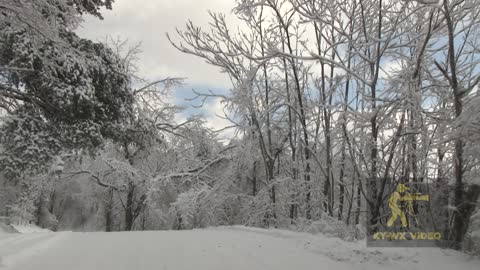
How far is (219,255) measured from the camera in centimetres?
689

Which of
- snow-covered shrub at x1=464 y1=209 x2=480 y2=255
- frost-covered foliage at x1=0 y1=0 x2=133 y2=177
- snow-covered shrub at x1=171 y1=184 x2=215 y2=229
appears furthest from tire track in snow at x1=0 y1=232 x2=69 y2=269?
snow-covered shrub at x1=171 y1=184 x2=215 y2=229

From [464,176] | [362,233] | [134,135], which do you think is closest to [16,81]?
[134,135]

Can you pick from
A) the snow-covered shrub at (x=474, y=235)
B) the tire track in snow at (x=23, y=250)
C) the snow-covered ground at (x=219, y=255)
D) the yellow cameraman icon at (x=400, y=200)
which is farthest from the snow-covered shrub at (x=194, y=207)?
the snow-covered shrub at (x=474, y=235)

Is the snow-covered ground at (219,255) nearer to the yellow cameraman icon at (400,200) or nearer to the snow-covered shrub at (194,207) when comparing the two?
the yellow cameraman icon at (400,200)

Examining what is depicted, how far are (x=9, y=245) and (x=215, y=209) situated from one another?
13899mm

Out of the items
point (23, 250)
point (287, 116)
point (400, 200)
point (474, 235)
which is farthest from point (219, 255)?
point (287, 116)

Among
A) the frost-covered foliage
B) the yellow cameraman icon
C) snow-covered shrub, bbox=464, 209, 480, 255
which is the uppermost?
the frost-covered foliage

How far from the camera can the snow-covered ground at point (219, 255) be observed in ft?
19.7

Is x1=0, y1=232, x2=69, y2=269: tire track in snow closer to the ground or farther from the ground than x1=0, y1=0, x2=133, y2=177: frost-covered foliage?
closer to the ground

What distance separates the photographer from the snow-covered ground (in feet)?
19.7

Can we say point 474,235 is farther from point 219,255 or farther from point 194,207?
point 194,207

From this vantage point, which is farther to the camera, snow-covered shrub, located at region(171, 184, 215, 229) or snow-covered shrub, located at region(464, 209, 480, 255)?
snow-covered shrub, located at region(171, 184, 215, 229)

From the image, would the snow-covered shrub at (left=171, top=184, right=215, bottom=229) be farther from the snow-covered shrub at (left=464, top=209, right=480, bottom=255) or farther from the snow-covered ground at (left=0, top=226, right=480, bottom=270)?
the snow-covered shrub at (left=464, top=209, right=480, bottom=255)

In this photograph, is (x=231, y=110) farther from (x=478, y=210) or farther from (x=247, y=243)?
(x=478, y=210)
